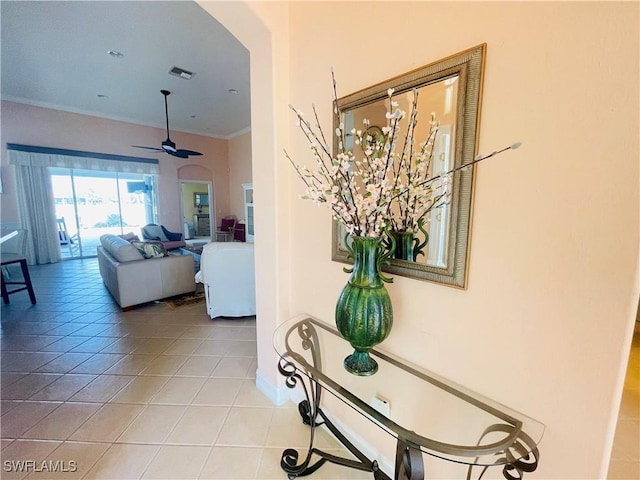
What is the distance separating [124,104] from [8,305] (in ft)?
13.5

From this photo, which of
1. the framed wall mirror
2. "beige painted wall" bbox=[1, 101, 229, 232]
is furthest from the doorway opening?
the framed wall mirror

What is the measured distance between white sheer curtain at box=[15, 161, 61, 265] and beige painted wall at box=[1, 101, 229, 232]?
14 centimetres

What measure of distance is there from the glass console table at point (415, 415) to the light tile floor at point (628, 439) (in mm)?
990

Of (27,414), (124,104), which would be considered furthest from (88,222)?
(27,414)

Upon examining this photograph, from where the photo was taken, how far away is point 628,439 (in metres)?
1.58

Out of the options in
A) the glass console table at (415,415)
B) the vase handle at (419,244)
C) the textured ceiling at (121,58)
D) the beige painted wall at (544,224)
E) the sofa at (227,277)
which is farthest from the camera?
the sofa at (227,277)

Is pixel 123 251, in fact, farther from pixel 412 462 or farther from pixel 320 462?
pixel 412 462

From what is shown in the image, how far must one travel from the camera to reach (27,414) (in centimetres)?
179

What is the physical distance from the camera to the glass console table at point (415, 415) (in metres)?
0.85

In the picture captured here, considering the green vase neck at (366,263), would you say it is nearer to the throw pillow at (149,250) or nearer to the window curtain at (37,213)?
the throw pillow at (149,250)

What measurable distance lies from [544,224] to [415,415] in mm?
933

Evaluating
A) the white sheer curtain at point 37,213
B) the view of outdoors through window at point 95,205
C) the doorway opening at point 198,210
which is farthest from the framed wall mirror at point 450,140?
the doorway opening at point 198,210

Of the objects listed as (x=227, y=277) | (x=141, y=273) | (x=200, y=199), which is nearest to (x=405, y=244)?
(x=227, y=277)

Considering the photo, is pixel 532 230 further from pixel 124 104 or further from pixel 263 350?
pixel 124 104
